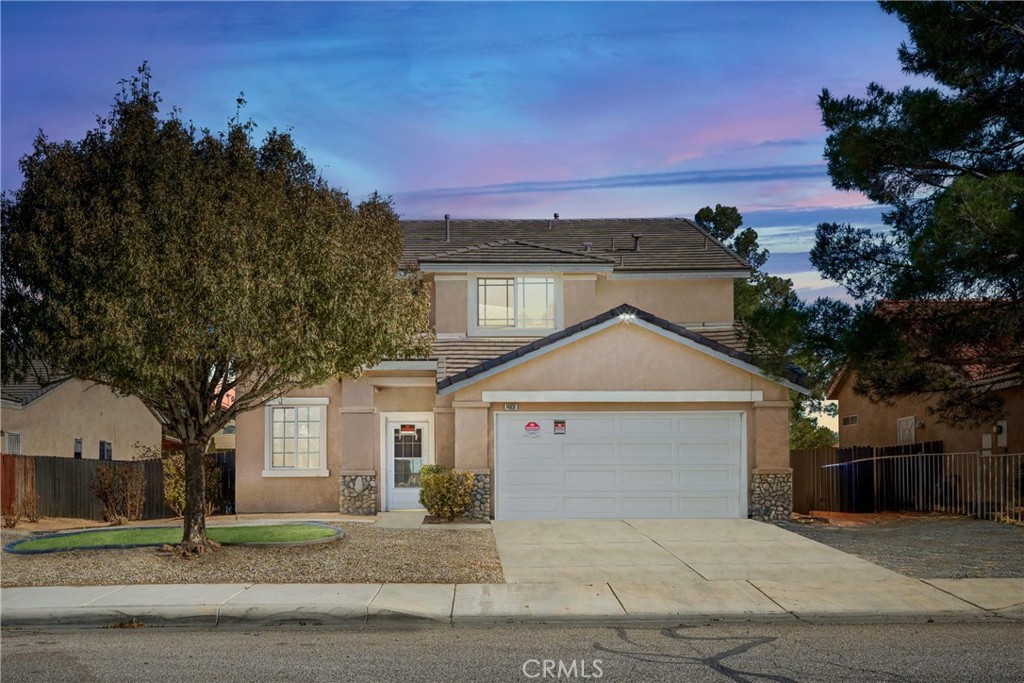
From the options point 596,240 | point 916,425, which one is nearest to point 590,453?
point 596,240

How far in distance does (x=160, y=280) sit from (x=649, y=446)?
1149 centimetres

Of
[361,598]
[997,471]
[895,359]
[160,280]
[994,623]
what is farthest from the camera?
[997,471]

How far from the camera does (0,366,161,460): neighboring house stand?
2775cm

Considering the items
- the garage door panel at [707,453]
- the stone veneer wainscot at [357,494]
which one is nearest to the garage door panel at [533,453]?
the garage door panel at [707,453]

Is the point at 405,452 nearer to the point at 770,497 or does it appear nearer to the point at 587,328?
the point at 587,328

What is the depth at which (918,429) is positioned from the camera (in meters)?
28.9

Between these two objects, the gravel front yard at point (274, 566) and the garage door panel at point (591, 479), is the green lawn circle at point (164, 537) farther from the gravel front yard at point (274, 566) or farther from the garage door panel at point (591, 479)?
the garage door panel at point (591, 479)

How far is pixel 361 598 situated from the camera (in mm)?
12875

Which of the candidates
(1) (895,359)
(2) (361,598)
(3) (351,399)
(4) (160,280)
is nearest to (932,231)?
(1) (895,359)

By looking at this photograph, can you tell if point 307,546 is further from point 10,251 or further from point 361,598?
point 10,251

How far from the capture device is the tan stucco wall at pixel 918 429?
2431cm

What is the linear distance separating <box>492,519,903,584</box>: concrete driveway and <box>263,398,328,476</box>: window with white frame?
203 inches

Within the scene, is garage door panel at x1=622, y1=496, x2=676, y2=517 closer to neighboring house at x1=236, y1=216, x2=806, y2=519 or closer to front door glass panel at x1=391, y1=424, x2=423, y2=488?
neighboring house at x1=236, y1=216, x2=806, y2=519

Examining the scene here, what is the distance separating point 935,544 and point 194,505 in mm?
11918
